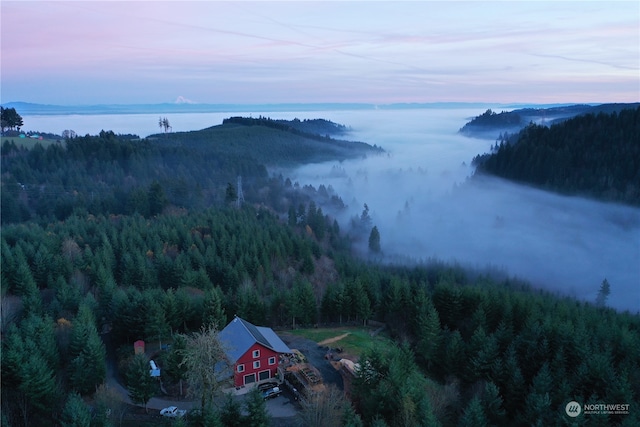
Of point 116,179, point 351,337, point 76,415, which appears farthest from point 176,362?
point 116,179

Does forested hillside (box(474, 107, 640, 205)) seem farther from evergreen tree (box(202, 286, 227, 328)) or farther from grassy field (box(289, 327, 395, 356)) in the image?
evergreen tree (box(202, 286, 227, 328))

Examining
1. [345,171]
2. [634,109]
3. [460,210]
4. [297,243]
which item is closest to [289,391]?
[297,243]

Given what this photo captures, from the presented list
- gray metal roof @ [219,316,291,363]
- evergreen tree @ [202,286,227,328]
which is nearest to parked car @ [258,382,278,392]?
gray metal roof @ [219,316,291,363]

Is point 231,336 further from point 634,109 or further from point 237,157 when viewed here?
point 634,109

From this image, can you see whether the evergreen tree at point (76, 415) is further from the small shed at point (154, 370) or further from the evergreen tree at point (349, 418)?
the evergreen tree at point (349, 418)
